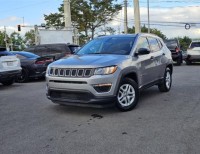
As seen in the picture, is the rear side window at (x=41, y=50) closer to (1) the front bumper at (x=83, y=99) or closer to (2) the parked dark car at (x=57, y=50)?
(2) the parked dark car at (x=57, y=50)

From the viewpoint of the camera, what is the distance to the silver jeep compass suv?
6.46 metres

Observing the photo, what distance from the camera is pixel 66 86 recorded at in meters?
6.62

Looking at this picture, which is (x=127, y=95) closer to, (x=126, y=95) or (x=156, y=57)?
(x=126, y=95)

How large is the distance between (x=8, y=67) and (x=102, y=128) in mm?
6674

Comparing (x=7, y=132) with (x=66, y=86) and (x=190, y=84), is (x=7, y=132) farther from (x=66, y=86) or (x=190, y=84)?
(x=190, y=84)

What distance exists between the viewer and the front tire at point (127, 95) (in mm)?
6887

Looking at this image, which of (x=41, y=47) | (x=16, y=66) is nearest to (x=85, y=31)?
(x=41, y=47)

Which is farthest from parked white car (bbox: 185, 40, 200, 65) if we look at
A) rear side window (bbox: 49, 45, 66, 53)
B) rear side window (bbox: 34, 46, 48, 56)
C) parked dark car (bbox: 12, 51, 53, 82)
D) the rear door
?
the rear door

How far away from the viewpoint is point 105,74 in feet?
21.3

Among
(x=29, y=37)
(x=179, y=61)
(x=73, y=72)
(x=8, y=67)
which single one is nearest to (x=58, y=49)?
(x=8, y=67)

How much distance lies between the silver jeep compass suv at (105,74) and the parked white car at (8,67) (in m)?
4.19

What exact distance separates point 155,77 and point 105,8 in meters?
38.7

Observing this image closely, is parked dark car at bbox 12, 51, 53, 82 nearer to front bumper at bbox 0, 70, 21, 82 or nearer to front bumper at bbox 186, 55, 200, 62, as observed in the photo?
front bumper at bbox 0, 70, 21, 82

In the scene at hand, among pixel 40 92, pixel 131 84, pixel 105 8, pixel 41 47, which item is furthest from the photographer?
pixel 105 8
